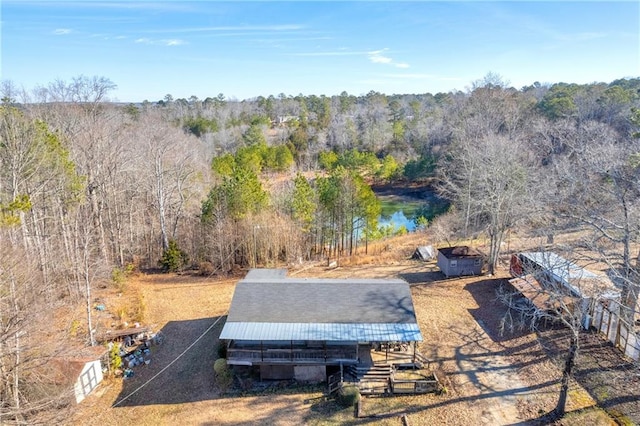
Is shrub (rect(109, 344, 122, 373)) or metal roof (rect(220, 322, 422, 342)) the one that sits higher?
metal roof (rect(220, 322, 422, 342))

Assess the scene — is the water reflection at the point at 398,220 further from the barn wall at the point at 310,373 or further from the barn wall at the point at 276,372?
the barn wall at the point at 276,372

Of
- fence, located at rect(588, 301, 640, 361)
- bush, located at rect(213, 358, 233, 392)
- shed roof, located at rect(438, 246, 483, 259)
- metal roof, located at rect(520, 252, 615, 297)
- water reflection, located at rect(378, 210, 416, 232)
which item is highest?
metal roof, located at rect(520, 252, 615, 297)

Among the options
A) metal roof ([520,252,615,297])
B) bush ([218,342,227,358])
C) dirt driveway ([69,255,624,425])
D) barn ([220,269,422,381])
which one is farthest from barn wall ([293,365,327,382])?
metal roof ([520,252,615,297])

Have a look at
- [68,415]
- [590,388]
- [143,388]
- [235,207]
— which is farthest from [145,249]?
[590,388]

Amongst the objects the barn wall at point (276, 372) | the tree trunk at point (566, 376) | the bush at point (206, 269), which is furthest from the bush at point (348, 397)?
the bush at point (206, 269)

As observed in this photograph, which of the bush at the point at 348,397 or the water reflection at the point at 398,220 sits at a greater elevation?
the bush at the point at 348,397

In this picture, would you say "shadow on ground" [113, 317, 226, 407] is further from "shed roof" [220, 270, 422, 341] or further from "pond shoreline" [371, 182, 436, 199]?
"pond shoreline" [371, 182, 436, 199]
